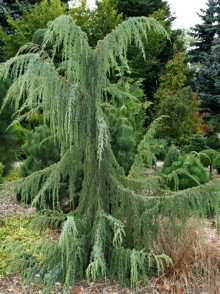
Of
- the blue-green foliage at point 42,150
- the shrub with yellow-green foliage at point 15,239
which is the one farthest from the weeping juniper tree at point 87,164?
the blue-green foliage at point 42,150

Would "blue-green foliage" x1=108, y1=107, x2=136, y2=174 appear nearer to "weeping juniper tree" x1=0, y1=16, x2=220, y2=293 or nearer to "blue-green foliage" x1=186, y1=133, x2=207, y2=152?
"weeping juniper tree" x1=0, y1=16, x2=220, y2=293

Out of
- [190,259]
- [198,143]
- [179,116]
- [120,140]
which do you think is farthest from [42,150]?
[179,116]

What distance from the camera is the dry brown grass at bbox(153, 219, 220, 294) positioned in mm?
3516

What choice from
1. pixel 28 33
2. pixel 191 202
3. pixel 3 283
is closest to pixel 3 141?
pixel 3 283

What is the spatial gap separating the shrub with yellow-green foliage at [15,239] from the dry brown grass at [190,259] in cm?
126

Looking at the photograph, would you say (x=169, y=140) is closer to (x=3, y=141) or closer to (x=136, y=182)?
(x=3, y=141)

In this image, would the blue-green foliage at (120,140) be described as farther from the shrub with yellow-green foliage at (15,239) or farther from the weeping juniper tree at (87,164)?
the weeping juniper tree at (87,164)

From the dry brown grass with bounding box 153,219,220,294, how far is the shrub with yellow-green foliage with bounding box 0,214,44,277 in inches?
49.6

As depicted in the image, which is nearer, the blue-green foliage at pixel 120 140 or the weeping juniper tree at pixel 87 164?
the weeping juniper tree at pixel 87 164

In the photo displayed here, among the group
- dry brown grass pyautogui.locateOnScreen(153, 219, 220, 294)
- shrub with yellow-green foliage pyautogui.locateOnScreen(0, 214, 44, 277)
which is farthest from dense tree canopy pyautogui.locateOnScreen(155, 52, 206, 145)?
dry brown grass pyautogui.locateOnScreen(153, 219, 220, 294)

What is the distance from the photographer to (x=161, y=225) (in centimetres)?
395

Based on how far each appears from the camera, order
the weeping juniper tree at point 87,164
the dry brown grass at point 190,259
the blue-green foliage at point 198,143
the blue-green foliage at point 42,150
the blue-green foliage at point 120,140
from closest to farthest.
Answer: the weeping juniper tree at point 87,164, the dry brown grass at point 190,259, the blue-green foliage at point 42,150, the blue-green foliage at point 120,140, the blue-green foliage at point 198,143

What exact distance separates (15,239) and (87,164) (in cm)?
A: 160

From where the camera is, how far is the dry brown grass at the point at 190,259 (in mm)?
3516
